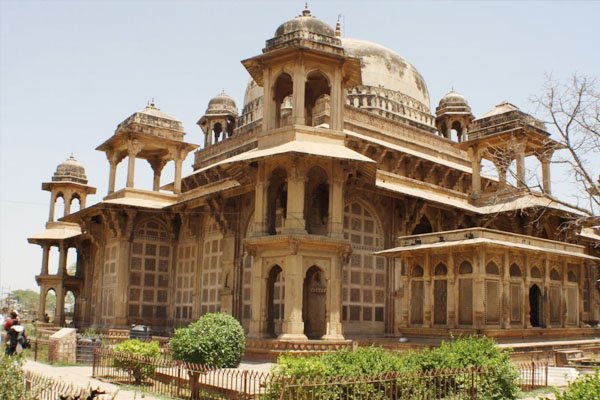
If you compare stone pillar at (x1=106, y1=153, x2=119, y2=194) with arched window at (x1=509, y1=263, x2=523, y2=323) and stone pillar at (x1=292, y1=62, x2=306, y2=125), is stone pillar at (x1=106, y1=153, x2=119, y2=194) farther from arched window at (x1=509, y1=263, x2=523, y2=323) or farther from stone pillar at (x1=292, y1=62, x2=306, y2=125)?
arched window at (x1=509, y1=263, x2=523, y2=323)

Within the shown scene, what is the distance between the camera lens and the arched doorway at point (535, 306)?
2133cm

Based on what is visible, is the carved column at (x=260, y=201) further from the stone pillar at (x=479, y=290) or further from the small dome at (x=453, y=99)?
the small dome at (x=453, y=99)

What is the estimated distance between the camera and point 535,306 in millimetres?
21766

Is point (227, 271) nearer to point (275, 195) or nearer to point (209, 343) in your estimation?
point (275, 195)

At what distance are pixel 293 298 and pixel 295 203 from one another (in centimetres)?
276

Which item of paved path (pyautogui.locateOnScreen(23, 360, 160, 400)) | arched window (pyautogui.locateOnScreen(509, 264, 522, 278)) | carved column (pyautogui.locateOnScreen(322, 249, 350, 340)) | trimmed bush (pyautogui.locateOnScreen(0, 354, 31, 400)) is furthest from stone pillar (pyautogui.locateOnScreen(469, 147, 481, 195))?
trimmed bush (pyautogui.locateOnScreen(0, 354, 31, 400))

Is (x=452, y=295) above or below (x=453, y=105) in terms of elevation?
below

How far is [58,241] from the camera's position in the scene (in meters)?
37.1

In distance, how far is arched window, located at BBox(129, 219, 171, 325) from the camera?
27.8m

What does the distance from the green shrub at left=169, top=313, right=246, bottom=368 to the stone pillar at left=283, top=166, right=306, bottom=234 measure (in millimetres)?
5170

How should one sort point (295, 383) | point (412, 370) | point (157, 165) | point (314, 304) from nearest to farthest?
point (295, 383) → point (412, 370) → point (314, 304) → point (157, 165)

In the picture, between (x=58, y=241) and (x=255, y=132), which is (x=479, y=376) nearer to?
(x=255, y=132)

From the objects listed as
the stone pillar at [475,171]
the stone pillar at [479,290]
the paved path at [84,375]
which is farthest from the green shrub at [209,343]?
the stone pillar at [475,171]

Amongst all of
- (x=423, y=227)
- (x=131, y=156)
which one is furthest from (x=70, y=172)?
(x=423, y=227)
